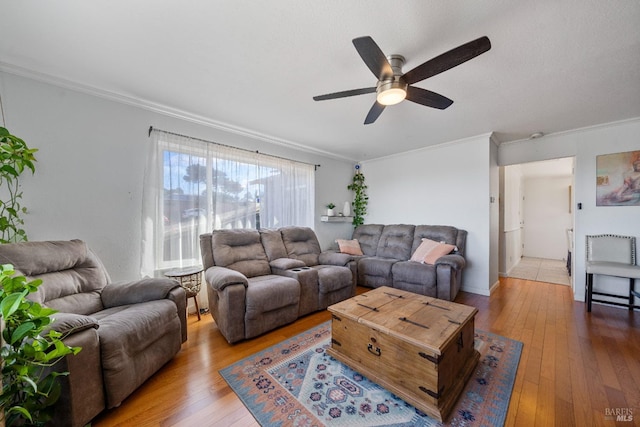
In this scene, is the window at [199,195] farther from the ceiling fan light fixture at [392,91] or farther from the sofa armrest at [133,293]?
the ceiling fan light fixture at [392,91]

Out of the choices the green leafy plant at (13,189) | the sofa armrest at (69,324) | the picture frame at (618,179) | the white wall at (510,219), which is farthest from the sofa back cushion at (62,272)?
the white wall at (510,219)

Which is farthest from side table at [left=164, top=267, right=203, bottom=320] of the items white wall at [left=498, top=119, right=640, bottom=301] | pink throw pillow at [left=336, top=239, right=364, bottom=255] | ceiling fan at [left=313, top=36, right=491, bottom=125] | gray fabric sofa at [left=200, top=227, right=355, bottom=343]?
white wall at [left=498, top=119, right=640, bottom=301]

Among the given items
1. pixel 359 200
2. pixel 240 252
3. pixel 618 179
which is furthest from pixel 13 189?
pixel 618 179

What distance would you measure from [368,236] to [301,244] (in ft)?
5.25

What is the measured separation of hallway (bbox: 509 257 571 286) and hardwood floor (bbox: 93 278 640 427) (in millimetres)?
1511

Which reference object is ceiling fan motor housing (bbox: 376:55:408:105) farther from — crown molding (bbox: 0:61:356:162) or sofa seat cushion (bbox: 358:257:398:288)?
sofa seat cushion (bbox: 358:257:398:288)

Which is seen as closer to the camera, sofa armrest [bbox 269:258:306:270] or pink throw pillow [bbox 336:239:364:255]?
sofa armrest [bbox 269:258:306:270]

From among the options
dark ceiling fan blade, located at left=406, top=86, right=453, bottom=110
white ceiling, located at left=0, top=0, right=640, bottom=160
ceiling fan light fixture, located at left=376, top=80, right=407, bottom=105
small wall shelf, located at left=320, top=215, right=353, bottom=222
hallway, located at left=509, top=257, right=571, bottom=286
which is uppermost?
white ceiling, located at left=0, top=0, right=640, bottom=160

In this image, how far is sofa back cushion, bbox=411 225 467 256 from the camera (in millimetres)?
3571

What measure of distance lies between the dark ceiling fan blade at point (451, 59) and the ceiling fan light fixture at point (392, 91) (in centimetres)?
6

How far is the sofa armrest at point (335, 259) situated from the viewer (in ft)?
10.6

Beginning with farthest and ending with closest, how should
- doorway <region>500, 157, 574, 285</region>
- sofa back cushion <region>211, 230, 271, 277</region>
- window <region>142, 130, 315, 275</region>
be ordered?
doorway <region>500, 157, 574, 285</region> < sofa back cushion <region>211, 230, 271, 277</region> < window <region>142, 130, 315, 275</region>

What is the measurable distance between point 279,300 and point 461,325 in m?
1.56

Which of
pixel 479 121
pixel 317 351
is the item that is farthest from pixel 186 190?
pixel 479 121
